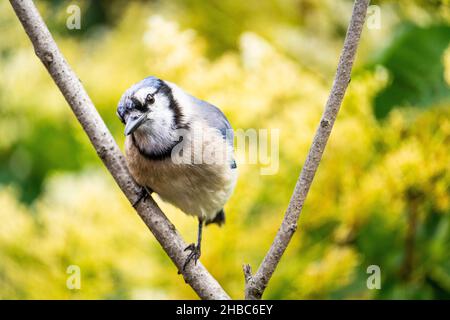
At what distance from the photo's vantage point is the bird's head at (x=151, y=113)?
3.63 ft

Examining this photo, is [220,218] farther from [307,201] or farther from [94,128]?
[94,128]

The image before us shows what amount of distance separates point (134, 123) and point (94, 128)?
0.07m

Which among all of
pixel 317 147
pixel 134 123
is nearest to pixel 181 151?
pixel 134 123

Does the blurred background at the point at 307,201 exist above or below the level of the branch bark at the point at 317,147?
above

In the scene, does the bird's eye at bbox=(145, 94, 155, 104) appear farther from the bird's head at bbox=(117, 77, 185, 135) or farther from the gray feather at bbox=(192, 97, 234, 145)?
the gray feather at bbox=(192, 97, 234, 145)

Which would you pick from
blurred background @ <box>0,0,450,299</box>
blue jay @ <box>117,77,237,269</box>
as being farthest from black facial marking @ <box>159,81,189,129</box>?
blurred background @ <box>0,0,450,299</box>

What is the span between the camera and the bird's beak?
1.07m

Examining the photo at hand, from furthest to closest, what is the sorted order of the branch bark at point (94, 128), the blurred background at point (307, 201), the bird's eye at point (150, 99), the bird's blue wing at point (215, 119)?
the blurred background at point (307, 201)
the bird's blue wing at point (215, 119)
the bird's eye at point (150, 99)
the branch bark at point (94, 128)

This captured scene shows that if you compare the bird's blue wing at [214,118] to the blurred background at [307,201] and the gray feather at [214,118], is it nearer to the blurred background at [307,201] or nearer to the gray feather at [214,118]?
the gray feather at [214,118]

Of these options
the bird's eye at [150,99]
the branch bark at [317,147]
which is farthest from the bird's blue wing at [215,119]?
the branch bark at [317,147]

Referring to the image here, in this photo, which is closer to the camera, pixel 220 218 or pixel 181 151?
pixel 181 151

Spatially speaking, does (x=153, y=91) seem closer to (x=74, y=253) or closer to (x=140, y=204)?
(x=140, y=204)

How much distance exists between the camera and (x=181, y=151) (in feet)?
4.05
